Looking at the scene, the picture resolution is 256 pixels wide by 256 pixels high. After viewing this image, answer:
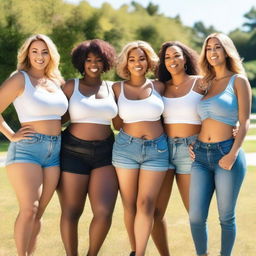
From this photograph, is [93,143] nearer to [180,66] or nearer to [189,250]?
[180,66]

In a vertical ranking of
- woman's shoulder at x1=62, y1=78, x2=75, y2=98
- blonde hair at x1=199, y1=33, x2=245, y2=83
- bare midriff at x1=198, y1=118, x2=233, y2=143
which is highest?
blonde hair at x1=199, y1=33, x2=245, y2=83

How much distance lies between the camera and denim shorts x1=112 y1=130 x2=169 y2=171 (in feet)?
11.3

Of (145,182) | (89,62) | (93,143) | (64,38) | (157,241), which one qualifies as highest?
(89,62)

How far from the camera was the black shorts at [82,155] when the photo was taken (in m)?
3.56

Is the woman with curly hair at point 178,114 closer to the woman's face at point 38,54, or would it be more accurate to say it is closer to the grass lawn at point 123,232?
the grass lawn at point 123,232

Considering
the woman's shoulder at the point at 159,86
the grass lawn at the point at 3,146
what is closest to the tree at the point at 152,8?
the grass lawn at the point at 3,146

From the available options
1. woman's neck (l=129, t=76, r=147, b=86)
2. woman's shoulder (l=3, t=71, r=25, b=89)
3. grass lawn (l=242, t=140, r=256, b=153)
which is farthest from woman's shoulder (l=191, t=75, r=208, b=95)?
grass lawn (l=242, t=140, r=256, b=153)

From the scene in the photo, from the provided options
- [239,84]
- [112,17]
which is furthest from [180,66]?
[112,17]

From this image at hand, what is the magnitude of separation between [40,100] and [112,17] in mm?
15564

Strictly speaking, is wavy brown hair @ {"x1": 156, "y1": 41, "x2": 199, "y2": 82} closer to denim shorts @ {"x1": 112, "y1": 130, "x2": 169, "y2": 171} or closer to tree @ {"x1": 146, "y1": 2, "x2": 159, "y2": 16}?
denim shorts @ {"x1": 112, "y1": 130, "x2": 169, "y2": 171}

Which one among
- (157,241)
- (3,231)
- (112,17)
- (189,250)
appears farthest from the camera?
(112,17)

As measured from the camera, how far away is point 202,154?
3303mm

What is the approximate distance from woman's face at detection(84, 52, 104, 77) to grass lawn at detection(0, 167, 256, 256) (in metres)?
1.72

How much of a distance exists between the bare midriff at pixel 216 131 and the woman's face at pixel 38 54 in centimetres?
143
